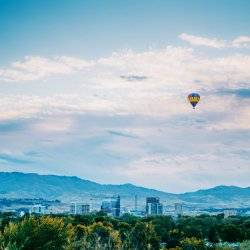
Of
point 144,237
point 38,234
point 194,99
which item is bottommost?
point 38,234

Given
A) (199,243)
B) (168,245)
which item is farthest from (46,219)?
(168,245)

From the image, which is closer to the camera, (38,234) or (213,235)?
(38,234)

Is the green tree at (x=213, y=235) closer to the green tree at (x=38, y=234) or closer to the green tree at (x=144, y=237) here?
the green tree at (x=144, y=237)

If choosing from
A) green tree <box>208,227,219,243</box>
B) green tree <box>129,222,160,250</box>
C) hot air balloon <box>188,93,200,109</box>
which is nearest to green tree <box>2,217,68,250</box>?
green tree <box>129,222,160,250</box>

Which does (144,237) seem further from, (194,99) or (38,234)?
(194,99)

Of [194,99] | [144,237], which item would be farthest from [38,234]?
[194,99]

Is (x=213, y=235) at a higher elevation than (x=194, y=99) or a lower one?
lower

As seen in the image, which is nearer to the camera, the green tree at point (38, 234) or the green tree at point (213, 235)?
the green tree at point (38, 234)

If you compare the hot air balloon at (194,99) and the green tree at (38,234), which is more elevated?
the hot air balloon at (194,99)

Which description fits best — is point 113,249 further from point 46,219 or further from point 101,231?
point 101,231

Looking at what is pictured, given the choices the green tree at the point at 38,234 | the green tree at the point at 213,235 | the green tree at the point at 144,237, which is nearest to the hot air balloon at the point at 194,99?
the green tree at the point at 213,235

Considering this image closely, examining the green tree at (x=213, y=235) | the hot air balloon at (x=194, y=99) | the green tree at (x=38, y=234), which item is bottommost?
the green tree at (x=38, y=234)

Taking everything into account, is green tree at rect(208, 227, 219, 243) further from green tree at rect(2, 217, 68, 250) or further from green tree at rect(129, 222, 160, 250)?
green tree at rect(2, 217, 68, 250)
